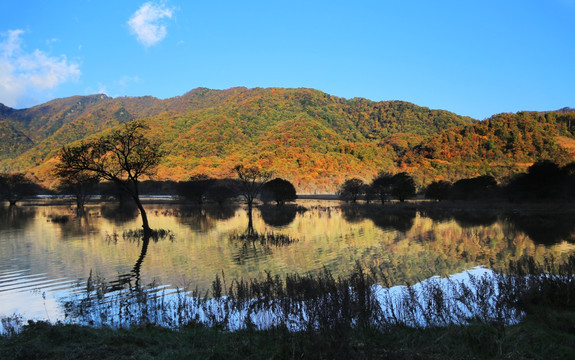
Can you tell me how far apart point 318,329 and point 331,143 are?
466ft

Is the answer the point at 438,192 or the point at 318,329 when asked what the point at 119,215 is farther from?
the point at 438,192

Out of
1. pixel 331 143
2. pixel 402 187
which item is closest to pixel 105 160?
pixel 402 187

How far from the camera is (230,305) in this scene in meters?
10.4

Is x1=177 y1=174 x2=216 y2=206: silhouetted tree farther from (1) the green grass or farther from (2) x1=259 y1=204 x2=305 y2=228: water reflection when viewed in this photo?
(1) the green grass

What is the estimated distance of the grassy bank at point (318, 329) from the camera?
6082mm

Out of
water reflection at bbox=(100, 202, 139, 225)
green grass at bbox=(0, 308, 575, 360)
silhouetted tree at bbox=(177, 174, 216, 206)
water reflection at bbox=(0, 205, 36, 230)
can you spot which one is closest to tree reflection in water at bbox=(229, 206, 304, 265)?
green grass at bbox=(0, 308, 575, 360)

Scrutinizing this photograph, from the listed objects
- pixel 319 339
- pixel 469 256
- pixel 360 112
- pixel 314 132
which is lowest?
pixel 469 256

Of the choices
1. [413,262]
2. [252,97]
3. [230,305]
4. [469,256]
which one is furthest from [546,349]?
[252,97]

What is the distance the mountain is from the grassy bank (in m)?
101

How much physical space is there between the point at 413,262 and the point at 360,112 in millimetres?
187298

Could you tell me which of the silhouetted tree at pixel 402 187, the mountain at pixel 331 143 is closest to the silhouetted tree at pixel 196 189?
the silhouetted tree at pixel 402 187

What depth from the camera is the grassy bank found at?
608cm

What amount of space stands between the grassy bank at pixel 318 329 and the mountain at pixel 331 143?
10150 centimetres

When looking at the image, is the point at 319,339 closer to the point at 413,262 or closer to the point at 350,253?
the point at 413,262
